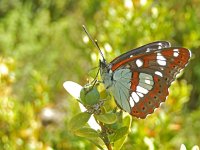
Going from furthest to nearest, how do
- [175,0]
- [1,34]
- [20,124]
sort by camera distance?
[1,34] < [175,0] < [20,124]

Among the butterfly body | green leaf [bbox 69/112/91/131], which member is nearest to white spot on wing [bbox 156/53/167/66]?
the butterfly body

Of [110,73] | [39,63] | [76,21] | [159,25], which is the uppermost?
[76,21]

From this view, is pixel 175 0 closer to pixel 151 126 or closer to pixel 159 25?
pixel 159 25

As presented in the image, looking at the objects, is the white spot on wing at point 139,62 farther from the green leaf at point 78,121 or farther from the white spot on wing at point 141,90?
the green leaf at point 78,121

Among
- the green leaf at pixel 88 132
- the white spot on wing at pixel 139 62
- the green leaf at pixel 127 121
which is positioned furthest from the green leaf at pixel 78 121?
the white spot on wing at pixel 139 62

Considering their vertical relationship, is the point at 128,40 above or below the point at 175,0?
below

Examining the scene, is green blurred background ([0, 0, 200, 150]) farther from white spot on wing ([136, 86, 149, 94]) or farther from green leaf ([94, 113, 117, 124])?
green leaf ([94, 113, 117, 124])

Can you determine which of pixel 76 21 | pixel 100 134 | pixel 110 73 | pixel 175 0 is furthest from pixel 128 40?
pixel 76 21
